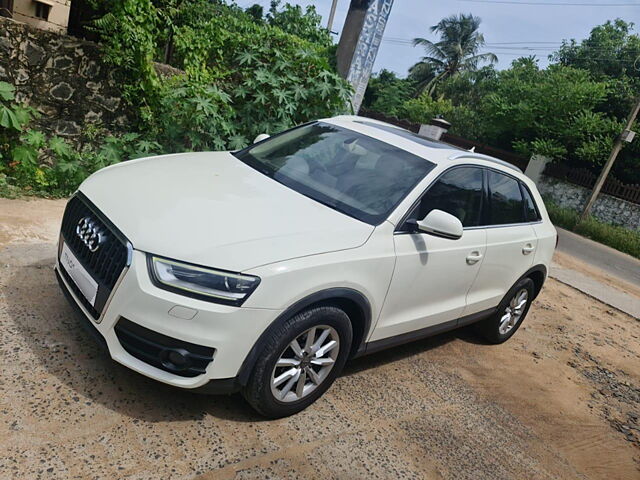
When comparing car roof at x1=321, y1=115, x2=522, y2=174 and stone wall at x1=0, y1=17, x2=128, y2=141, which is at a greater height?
car roof at x1=321, y1=115, x2=522, y2=174

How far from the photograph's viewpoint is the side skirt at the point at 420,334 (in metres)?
3.46

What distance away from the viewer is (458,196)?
153 inches

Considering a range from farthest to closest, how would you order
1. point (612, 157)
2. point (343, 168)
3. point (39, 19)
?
1. point (612, 157)
2. point (39, 19)
3. point (343, 168)

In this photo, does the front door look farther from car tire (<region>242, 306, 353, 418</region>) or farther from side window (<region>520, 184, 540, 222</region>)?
side window (<region>520, 184, 540, 222</region>)

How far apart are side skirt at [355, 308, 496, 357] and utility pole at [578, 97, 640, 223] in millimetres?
15410

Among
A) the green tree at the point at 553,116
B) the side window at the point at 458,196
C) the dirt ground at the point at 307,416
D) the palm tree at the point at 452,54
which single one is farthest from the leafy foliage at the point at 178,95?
Answer: the palm tree at the point at 452,54

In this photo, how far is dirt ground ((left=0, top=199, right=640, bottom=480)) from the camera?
2586 mm

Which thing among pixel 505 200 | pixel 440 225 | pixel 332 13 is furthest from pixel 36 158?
pixel 332 13

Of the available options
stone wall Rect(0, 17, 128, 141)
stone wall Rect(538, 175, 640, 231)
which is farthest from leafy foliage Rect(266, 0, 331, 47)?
stone wall Rect(0, 17, 128, 141)

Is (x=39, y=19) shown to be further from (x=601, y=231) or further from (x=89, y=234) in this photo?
(x=601, y=231)

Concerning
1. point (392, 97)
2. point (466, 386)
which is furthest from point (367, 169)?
point (392, 97)

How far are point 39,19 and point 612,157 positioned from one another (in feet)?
55.5

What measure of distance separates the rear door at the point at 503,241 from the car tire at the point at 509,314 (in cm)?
16

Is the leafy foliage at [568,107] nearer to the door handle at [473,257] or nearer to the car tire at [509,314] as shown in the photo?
the car tire at [509,314]
